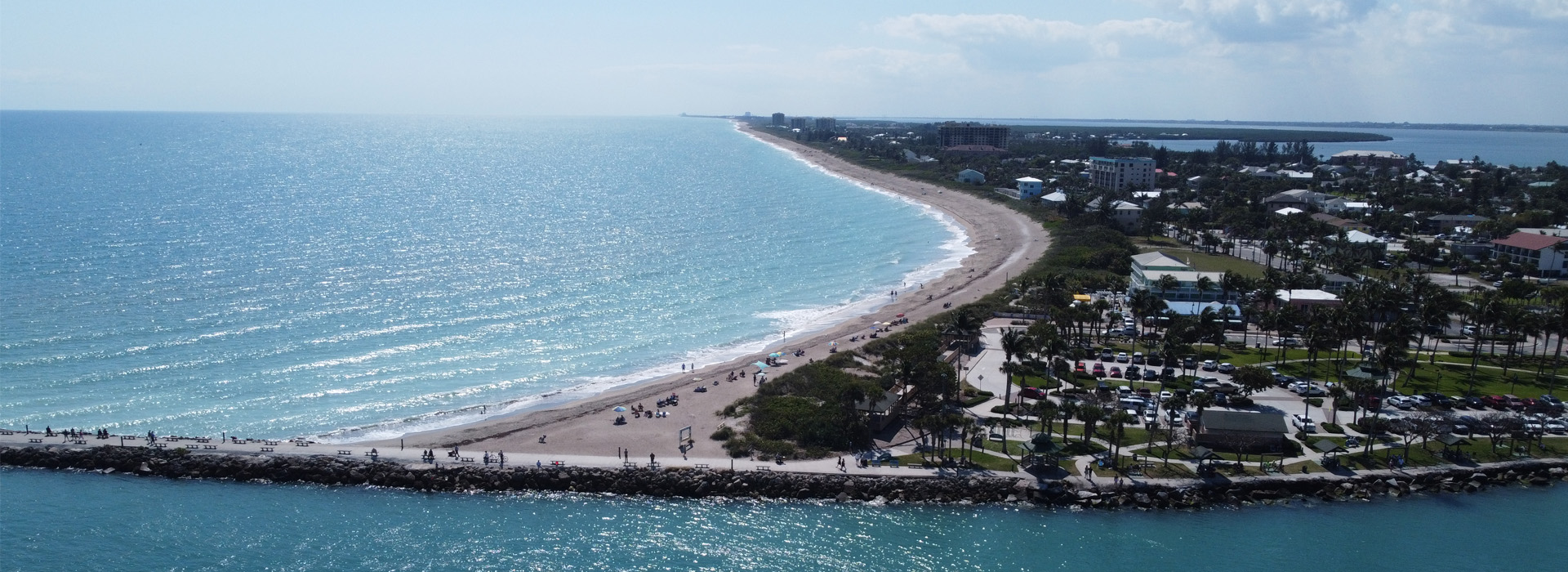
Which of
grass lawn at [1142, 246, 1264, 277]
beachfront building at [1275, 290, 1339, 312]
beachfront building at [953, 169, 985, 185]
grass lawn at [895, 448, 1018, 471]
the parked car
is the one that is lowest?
grass lawn at [895, 448, 1018, 471]

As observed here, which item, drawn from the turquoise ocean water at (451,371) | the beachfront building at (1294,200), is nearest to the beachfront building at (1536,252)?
the beachfront building at (1294,200)

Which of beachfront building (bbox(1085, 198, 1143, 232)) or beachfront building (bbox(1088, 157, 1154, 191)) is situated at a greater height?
beachfront building (bbox(1088, 157, 1154, 191))

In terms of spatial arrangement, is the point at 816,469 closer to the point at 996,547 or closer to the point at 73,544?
the point at 996,547

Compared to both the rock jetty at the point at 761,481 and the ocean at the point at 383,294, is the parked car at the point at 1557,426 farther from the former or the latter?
the ocean at the point at 383,294

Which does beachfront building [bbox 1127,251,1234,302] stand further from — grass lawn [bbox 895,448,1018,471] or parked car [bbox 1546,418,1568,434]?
grass lawn [bbox 895,448,1018,471]

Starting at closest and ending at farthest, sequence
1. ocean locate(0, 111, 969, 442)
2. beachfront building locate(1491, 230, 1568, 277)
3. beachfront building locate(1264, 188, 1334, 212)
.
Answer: ocean locate(0, 111, 969, 442), beachfront building locate(1491, 230, 1568, 277), beachfront building locate(1264, 188, 1334, 212)

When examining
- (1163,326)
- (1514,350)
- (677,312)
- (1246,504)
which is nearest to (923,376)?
(1246,504)

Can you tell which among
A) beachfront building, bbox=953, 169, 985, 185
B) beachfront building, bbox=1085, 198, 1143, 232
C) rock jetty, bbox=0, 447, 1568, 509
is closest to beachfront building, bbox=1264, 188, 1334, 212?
beachfront building, bbox=1085, 198, 1143, 232
